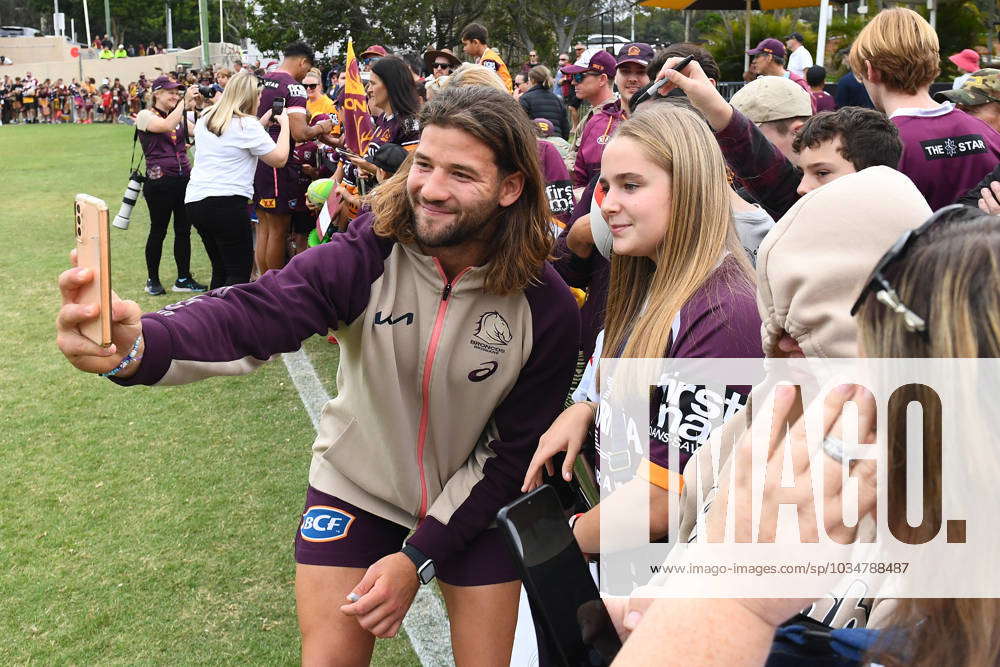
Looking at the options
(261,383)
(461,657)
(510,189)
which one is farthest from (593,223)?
(261,383)

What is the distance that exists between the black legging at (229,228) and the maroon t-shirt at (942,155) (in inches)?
223

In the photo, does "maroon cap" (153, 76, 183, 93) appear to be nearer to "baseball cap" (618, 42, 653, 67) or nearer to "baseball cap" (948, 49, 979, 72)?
"baseball cap" (618, 42, 653, 67)

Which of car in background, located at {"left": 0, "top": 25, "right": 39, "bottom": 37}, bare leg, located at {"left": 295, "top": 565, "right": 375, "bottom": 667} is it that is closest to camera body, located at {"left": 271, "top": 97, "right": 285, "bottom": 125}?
bare leg, located at {"left": 295, "top": 565, "right": 375, "bottom": 667}

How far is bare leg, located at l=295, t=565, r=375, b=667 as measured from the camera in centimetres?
254

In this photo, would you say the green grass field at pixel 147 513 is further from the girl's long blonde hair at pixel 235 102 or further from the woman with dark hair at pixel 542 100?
the woman with dark hair at pixel 542 100

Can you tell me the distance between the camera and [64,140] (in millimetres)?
30016

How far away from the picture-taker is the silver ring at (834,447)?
1.14m

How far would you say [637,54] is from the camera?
6.55 meters

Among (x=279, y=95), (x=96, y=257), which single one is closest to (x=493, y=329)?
(x=96, y=257)

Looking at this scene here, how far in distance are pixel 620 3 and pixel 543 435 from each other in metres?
50.7

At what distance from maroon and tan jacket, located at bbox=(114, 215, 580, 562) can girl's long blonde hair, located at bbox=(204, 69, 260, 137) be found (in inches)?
228

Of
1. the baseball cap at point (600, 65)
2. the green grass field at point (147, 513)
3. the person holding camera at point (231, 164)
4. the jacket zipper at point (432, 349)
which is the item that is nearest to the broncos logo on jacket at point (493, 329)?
the jacket zipper at point (432, 349)

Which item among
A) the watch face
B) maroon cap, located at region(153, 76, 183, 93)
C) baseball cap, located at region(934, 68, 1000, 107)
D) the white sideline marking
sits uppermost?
baseball cap, located at region(934, 68, 1000, 107)

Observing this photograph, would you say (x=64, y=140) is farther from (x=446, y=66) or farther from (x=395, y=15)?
(x=446, y=66)
